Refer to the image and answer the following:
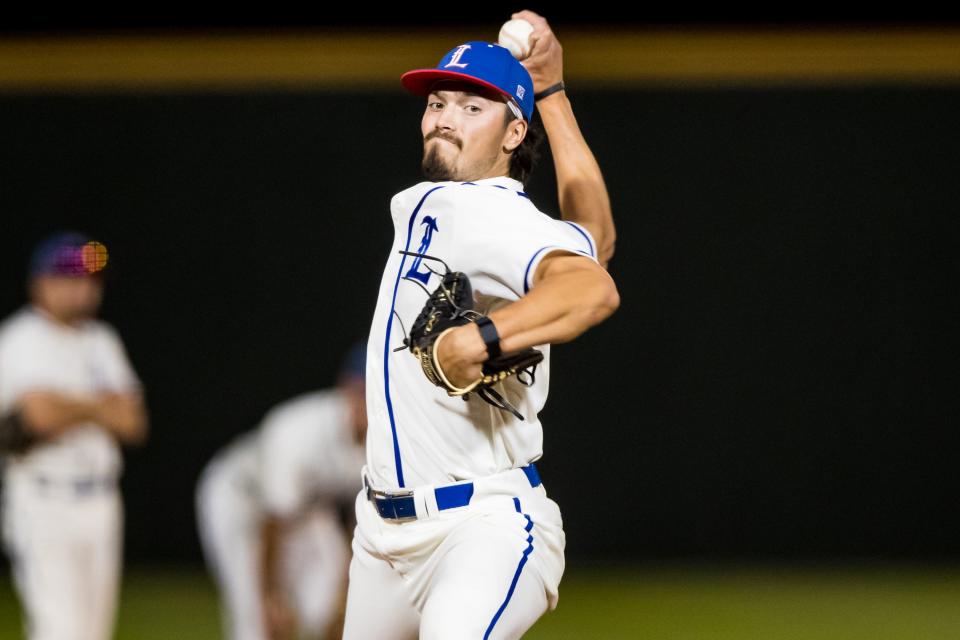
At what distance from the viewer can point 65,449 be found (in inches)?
217

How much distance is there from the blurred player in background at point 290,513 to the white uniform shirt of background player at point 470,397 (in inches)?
105

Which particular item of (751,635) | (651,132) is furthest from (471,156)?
(651,132)

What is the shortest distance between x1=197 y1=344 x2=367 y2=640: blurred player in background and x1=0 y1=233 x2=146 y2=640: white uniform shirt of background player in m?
0.74

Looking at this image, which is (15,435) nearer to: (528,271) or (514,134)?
(514,134)

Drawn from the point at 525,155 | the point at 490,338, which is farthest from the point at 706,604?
the point at 490,338

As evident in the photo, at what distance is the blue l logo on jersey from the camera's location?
9.68 feet

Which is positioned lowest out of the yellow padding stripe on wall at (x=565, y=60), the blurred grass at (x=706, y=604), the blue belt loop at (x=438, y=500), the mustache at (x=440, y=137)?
the blurred grass at (x=706, y=604)

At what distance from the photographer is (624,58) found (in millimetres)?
9828

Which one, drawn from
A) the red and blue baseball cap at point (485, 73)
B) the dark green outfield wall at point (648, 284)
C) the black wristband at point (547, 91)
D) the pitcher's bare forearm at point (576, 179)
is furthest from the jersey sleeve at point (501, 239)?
the dark green outfield wall at point (648, 284)

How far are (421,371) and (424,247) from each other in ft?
0.93

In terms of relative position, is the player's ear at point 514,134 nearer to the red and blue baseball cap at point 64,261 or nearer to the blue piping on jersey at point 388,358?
the blue piping on jersey at point 388,358

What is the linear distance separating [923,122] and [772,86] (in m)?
1.17

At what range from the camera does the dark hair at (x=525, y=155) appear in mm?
3369

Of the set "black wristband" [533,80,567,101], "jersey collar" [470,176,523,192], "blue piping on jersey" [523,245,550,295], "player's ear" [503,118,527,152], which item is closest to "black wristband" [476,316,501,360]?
"blue piping on jersey" [523,245,550,295]
